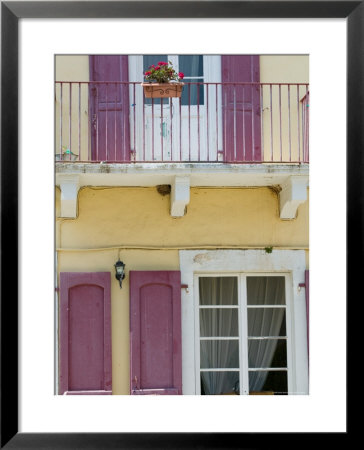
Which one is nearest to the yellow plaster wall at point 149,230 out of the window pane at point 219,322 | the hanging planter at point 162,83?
the window pane at point 219,322

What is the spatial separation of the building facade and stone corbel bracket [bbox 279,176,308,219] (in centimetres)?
1

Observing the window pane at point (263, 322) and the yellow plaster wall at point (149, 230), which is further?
the window pane at point (263, 322)

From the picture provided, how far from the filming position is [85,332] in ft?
19.7

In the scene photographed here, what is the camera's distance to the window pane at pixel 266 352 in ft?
20.5

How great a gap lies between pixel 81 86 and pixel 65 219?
121cm

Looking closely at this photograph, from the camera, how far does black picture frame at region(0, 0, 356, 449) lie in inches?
65.2

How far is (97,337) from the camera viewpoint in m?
6.01

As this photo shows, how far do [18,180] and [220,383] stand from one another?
479cm

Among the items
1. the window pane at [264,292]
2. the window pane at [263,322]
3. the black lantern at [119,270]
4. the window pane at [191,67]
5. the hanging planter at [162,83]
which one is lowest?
the window pane at [263,322]

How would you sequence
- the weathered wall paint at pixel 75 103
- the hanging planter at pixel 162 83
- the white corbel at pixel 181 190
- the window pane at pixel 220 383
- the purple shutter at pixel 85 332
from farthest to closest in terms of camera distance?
the window pane at pixel 220 383
the weathered wall paint at pixel 75 103
the purple shutter at pixel 85 332
the white corbel at pixel 181 190
the hanging planter at pixel 162 83

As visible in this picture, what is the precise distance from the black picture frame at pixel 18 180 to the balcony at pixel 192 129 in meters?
4.13

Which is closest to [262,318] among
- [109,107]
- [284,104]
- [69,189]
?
[284,104]

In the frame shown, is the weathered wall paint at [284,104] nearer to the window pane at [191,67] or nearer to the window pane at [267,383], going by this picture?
the window pane at [191,67]

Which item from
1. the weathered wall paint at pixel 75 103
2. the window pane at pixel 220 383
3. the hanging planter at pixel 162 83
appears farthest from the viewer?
the window pane at pixel 220 383
